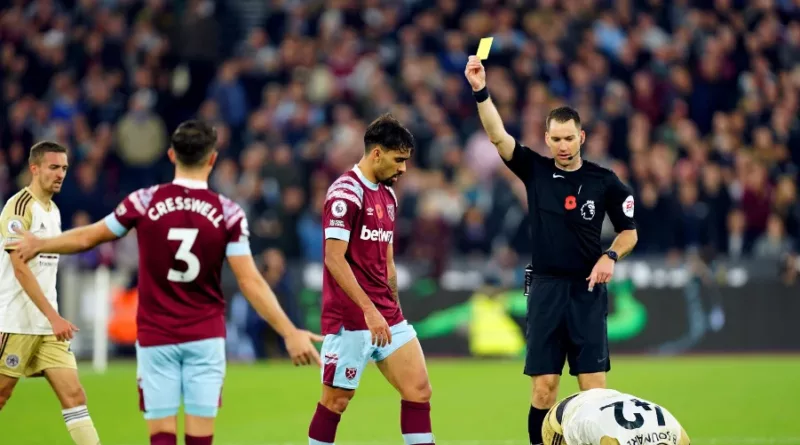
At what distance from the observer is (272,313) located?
7586 mm

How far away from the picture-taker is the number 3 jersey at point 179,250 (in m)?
7.57

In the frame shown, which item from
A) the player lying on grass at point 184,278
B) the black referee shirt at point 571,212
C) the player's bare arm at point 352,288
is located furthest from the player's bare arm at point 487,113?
the player lying on grass at point 184,278

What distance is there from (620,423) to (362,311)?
185cm

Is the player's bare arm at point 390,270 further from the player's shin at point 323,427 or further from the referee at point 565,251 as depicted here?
the referee at point 565,251

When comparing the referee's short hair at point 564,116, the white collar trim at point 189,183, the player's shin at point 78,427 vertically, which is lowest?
the player's shin at point 78,427

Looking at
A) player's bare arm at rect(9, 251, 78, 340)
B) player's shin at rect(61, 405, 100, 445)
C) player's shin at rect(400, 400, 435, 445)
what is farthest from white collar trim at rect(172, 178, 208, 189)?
player's shin at rect(61, 405, 100, 445)

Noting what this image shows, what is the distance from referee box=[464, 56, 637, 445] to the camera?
9.21 metres

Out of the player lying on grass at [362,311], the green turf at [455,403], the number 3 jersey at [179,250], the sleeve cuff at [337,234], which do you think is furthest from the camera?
the green turf at [455,403]

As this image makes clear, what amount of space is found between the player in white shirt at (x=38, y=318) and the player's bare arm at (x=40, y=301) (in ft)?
3.00

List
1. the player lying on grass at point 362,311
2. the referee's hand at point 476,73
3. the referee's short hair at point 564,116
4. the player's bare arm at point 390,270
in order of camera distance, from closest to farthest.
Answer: the player lying on grass at point 362,311 → the player's bare arm at point 390,270 → the referee's hand at point 476,73 → the referee's short hair at point 564,116

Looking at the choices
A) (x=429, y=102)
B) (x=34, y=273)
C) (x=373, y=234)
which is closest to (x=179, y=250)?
(x=373, y=234)

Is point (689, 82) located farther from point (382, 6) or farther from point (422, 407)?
point (422, 407)

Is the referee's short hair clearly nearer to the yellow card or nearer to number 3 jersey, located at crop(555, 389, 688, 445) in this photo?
the yellow card

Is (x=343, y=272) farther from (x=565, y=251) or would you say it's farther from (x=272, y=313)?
(x=565, y=251)
